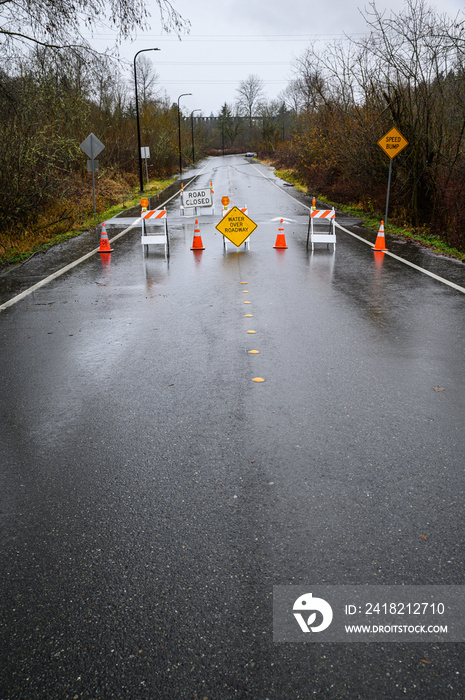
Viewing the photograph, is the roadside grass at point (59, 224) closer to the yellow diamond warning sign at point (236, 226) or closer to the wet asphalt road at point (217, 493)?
the yellow diamond warning sign at point (236, 226)

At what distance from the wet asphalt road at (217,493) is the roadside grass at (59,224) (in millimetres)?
6841

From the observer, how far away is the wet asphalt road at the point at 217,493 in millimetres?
2621

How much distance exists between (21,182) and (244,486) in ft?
46.7

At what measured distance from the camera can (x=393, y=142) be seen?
16.9 m

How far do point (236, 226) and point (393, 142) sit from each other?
595cm

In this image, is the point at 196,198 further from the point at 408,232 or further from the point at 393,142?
the point at 408,232

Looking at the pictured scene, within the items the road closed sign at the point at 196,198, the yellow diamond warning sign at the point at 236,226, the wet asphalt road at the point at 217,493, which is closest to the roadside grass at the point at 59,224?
the road closed sign at the point at 196,198

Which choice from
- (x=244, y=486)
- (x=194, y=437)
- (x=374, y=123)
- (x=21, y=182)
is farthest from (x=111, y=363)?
(x=374, y=123)

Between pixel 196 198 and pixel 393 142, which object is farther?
pixel 196 198

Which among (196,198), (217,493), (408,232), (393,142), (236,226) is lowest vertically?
(217,493)

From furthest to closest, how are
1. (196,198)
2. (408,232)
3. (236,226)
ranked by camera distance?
(196,198), (408,232), (236,226)

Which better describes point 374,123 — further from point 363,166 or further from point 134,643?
point 134,643

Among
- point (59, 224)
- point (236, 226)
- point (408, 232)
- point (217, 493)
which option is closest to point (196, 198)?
point (59, 224)

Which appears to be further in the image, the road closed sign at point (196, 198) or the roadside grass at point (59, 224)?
the road closed sign at point (196, 198)
